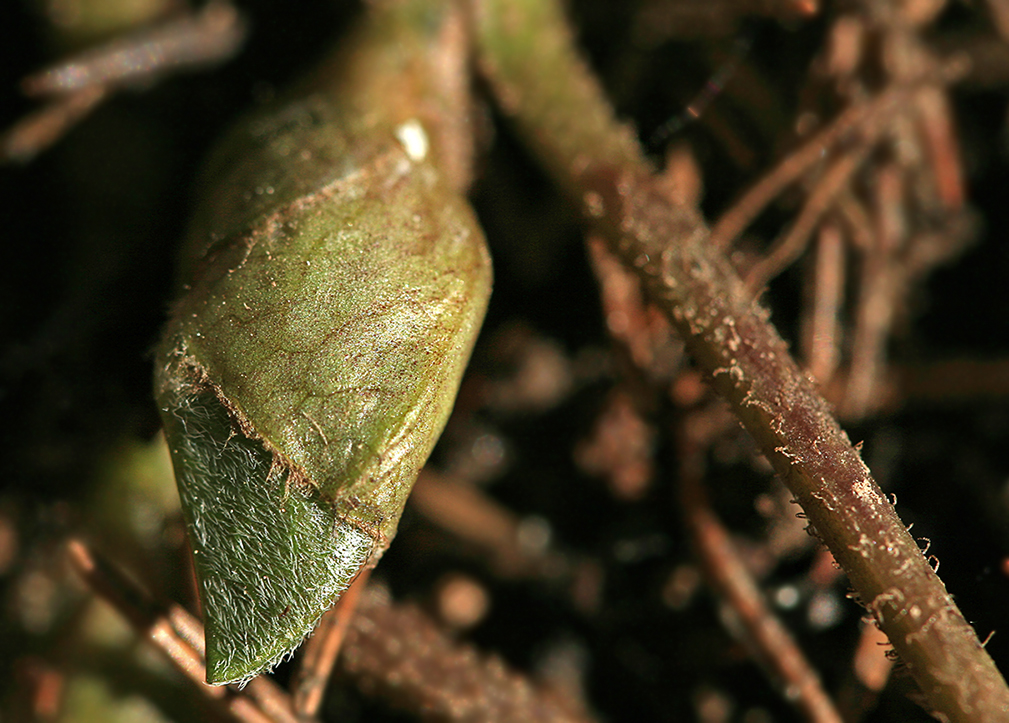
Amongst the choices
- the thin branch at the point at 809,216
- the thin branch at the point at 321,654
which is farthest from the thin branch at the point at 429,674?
the thin branch at the point at 809,216

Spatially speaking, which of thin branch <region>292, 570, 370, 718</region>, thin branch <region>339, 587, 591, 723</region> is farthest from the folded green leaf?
thin branch <region>339, 587, 591, 723</region>

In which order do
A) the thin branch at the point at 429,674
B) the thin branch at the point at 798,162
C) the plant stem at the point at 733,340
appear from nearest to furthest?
1. the plant stem at the point at 733,340
2. the thin branch at the point at 429,674
3. the thin branch at the point at 798,162

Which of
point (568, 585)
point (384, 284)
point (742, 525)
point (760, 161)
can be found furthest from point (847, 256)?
point (384, 284)

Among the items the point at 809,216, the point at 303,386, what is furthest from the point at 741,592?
the point at 303,386

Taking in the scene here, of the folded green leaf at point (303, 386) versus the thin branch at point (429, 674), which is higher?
the folded green leaf at point (303, 386)

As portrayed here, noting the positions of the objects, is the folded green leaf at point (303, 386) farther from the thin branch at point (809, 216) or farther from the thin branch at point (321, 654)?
the thin branch at point (809, 216)

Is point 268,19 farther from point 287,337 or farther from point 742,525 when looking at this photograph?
point 742,525

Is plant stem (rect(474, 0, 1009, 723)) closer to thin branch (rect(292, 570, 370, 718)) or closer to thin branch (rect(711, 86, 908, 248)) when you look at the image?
thin branch (rect(711, 86, 908, 248))
